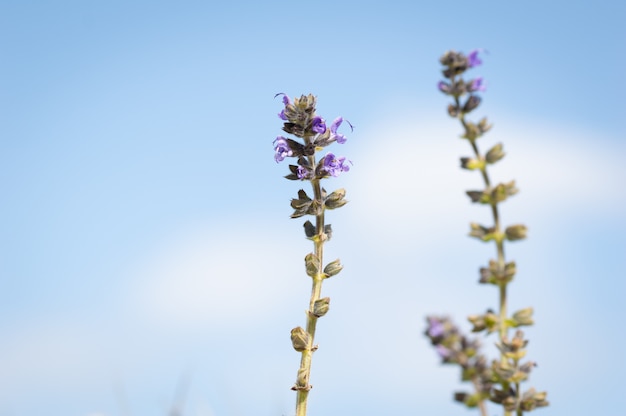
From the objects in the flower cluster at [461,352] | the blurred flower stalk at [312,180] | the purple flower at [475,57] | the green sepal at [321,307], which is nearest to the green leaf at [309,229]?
the blurred flower stalk at [312,180]

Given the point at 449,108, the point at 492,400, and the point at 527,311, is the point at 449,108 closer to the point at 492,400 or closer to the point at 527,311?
the point at 527,311

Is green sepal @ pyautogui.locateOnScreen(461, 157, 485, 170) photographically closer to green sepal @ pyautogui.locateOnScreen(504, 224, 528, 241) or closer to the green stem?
green sepal @ pyautogui.locateOnScreen(504, 224, 528, 241)

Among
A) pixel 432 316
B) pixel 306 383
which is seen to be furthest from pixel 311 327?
pixel 432 316

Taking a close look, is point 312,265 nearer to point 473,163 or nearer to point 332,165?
point 332,165

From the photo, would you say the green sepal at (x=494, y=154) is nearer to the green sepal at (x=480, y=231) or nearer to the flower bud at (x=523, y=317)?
the green sepal at (x=480, y=231)

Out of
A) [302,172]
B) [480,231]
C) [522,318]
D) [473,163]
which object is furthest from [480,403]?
[302,172]


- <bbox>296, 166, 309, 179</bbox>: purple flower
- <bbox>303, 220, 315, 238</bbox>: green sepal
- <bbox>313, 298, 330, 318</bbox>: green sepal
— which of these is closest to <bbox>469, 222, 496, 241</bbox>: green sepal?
<bbox>313, 298, 330, 318</bbox>: green sepal
